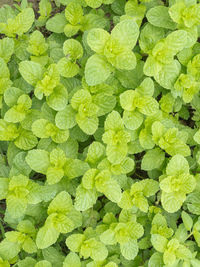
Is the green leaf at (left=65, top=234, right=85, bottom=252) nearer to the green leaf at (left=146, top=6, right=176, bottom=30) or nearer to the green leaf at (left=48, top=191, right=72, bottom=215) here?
the green leaf at (left=48, top=191, right=72, bottom=215)

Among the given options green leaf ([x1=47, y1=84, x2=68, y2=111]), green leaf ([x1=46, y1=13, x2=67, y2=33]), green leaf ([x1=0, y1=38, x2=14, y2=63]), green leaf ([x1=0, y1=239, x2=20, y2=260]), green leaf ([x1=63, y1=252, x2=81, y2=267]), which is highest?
green leaf ([x1=46, y1=13, x2=67, y2=33])

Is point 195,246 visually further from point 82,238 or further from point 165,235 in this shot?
point 82,238

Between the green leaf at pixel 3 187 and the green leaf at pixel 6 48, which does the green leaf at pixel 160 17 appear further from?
the green leaf at pixel 3 187

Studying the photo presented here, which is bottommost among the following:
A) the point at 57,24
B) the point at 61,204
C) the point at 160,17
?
the point at 61,204

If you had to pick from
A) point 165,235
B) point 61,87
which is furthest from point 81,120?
point 165,235

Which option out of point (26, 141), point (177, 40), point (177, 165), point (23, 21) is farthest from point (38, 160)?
point (177, 40)

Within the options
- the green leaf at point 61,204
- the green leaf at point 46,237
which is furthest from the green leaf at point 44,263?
the green leaf at point 61,204

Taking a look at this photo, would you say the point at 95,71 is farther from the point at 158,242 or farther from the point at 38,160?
the point at 158,242

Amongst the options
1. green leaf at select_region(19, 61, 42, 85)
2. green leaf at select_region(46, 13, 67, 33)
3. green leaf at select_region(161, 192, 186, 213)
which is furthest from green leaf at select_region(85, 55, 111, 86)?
green leaf at select_region(161, 192, 186, 213)
